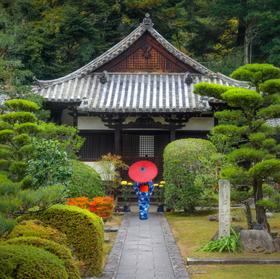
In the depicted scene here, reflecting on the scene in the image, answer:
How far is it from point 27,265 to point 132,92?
1691 centimetres

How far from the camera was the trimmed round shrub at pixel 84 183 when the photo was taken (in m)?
17.6

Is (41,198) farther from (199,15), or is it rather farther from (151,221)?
(199,15)

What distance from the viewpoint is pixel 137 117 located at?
901 inches

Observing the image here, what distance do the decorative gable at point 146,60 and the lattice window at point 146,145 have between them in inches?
137

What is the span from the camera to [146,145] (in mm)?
23375

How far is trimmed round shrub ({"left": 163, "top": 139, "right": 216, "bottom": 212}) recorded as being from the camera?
18891mm

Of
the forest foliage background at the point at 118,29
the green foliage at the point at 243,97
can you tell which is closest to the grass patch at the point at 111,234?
the green foliage at the point at 243,97

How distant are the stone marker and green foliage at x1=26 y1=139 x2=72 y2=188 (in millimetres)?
3912

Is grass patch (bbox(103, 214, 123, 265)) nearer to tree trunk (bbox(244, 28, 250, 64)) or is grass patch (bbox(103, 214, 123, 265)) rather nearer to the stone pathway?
the stone pathway

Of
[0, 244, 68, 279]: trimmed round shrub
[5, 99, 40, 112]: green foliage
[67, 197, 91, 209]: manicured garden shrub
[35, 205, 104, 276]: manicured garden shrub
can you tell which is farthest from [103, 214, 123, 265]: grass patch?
[0, 244, 68, 279]: trimmed round shrub

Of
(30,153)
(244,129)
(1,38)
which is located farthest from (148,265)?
(1,38)

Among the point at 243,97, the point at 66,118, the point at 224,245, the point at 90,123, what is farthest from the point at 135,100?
the point at 224,245

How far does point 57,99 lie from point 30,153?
A: 8124 mm

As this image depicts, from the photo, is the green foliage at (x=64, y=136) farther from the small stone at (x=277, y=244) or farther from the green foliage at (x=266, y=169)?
the small stone at (x=277, y=244)
